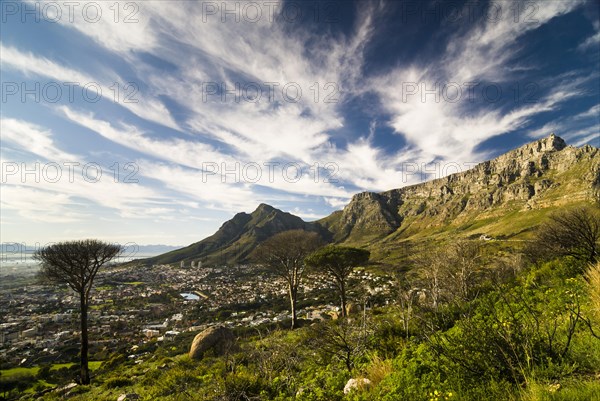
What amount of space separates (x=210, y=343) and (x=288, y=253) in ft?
39.3

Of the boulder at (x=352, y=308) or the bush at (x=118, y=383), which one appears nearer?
the bush at (x=118, y=383)

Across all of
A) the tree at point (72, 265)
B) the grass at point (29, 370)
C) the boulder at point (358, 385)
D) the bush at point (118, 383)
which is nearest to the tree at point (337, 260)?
the bush at point (118, 383)

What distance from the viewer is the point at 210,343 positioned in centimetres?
1681

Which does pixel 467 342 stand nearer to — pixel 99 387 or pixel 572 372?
pixel 572 372

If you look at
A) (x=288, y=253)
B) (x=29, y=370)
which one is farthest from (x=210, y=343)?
(x=29, y=370)

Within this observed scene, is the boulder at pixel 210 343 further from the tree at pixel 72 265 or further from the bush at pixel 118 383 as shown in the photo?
the tree at pixel 72 265

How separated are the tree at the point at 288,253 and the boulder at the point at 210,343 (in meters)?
9.86

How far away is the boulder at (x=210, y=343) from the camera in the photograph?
16.5 meters

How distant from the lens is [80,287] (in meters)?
17.2

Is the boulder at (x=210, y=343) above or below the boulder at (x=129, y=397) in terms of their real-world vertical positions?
below

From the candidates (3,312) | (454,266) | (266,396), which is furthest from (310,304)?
(3,312)

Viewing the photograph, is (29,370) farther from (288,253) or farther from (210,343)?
(288,253)

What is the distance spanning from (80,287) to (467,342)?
847 inches

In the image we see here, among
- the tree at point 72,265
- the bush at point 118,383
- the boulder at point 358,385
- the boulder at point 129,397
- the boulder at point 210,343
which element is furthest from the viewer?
the tree at point 72,265
